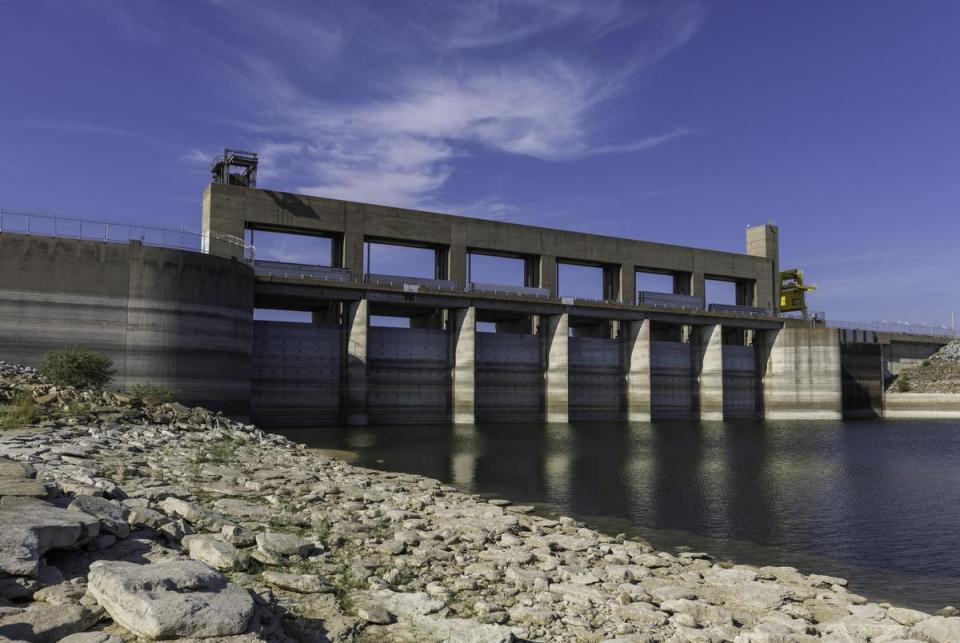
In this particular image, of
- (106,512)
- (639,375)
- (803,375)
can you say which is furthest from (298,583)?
(803,375)

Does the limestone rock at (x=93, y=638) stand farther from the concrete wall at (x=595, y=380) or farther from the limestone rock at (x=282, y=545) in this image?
the concrete wall at (x=595, y=380)

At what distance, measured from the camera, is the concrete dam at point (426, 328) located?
4431 centimetres

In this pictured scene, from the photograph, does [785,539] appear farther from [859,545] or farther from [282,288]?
[282,288]

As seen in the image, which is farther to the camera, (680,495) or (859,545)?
(680,495)

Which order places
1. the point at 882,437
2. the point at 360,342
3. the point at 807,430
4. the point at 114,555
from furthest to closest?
the point at 807,430, the point at 360,342, the point at 882,437, the point at 114,555

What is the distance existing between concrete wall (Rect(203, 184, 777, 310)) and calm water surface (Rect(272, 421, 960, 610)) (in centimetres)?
1842

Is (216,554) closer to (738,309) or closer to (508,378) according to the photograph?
(508,378)

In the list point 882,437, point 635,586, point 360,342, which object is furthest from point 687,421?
point 635,586

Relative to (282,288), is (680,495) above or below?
→ below

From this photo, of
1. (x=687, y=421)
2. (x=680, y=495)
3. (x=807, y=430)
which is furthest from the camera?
(x=687, y=421)

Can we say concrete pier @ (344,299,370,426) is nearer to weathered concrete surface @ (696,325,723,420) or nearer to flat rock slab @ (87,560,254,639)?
weathered concrete surface @ (696,325,723,420)

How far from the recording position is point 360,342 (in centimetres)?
5850

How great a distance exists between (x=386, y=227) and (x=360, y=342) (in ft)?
40.0

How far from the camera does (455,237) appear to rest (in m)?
67.8
